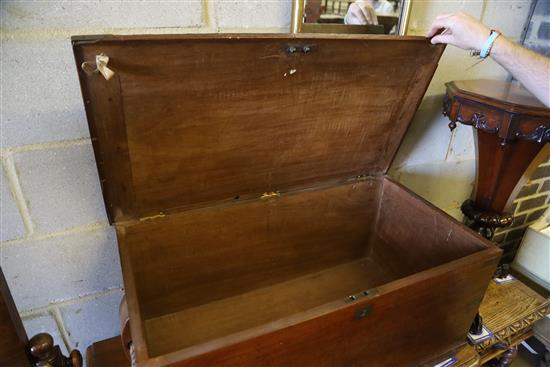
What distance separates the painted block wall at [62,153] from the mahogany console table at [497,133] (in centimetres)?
28

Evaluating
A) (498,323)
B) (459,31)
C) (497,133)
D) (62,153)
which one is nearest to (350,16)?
(459,31)

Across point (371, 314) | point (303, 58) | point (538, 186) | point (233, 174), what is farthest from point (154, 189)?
point (538, 186)

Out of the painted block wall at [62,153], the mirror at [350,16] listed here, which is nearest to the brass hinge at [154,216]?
the painted block wall at [62,153]

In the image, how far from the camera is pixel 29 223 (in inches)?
39.1

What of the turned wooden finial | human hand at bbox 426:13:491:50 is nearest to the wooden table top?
the turned wooden finial

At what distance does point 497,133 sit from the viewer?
1137mm

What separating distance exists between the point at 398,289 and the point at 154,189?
619mm

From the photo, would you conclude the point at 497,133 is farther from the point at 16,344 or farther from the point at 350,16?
the point at 16,344

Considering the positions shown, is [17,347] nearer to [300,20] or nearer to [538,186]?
[300,20]

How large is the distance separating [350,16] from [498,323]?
3.46 feet

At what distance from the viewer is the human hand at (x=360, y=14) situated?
1140 millimetres

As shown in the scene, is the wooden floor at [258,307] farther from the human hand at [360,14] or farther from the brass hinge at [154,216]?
the human hand at [360,14]

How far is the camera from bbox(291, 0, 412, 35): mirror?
1.06 metres

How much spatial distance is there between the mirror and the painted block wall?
1.8 inches
